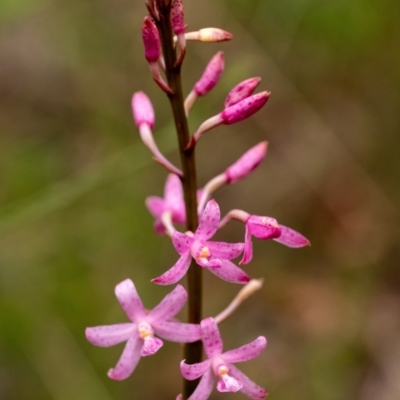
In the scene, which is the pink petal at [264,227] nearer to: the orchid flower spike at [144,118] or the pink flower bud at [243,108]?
the pink flower bud at [243,108]

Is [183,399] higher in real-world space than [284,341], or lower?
higher

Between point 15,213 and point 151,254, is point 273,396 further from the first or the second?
point 15,213

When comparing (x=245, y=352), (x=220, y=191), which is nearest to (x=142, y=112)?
(x=245, y=352)

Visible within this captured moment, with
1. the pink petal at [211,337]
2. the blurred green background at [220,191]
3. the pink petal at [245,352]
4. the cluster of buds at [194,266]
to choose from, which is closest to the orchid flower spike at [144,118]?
the cluster of buds at [194,266]

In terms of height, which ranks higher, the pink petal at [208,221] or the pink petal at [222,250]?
the pink petal at [208,221]

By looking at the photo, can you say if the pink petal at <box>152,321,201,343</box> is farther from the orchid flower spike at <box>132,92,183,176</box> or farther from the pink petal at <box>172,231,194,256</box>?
the orchid flower spike at <box>132,92,183,176</box>

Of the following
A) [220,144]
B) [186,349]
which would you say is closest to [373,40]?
[220,144]

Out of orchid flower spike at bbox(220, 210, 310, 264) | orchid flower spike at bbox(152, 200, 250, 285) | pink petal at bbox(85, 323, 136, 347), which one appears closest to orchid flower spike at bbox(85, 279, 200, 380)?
pink petal at bbox(85, 323, 136, 347)
